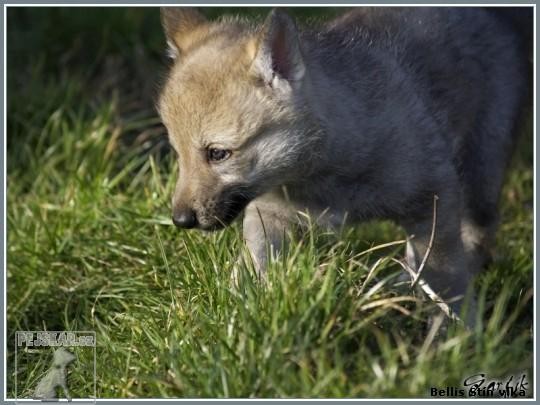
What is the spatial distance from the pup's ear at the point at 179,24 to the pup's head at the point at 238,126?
46 centimetres

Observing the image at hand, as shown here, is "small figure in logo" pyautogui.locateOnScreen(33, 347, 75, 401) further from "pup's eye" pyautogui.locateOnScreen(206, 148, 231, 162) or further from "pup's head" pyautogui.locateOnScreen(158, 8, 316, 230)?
"pup's eye" pyautogui.locateOnScreen(206, 148, 231, 162)

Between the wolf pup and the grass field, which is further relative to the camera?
the wolf pup

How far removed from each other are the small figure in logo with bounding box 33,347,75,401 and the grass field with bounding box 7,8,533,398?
8 cm

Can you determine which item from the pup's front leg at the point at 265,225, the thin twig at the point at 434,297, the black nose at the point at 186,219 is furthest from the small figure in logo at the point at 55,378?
the thin twig at the point at 434,297

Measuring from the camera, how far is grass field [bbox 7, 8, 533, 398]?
11.4 feet

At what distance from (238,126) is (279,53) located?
Result: 1.12ft

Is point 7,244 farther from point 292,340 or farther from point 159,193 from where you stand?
point 292,340

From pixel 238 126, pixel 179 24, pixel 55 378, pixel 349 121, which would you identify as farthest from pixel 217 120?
pixel 55 378

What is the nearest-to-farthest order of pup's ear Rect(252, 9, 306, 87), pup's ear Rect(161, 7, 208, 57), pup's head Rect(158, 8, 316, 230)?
pup's ear Rect(252, 9, 306, 87) → pup's head Rect(158, 8, 316, 230) → pup's ear Rect(161, 7, 208, 57)

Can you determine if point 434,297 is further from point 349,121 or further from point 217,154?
point 217,154

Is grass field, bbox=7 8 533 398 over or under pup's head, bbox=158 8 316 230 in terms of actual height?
under

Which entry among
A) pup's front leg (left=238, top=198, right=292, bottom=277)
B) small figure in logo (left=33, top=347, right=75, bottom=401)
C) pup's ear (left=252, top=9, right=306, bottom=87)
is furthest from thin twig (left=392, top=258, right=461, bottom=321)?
small figure in logo (left=33, top=347, right=75, bottom=401)

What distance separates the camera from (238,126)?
4.05 m

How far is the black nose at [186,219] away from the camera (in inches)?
161
